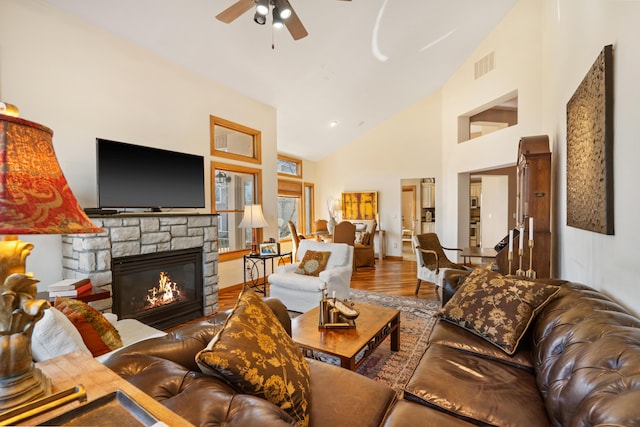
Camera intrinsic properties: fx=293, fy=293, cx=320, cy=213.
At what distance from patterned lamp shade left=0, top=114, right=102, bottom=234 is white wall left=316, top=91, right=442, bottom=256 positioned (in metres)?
7.03

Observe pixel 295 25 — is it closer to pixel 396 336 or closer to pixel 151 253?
pixel 151 253

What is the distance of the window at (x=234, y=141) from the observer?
433 cm

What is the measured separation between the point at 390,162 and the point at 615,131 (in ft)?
19.3

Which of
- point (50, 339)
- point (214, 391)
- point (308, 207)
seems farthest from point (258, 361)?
point (308, 207)

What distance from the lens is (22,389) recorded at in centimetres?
66

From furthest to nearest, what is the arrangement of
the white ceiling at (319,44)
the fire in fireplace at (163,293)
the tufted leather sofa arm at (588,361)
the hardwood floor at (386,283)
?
the hardwood floor at (386,283), the fire in fireplace at (163,293), the white ceiling at (319,44), the tufted leather sofa arm at (588,361)

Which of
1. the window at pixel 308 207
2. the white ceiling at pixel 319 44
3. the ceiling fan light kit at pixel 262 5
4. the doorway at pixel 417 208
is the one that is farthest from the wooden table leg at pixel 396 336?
the doorway at pixel 417 208

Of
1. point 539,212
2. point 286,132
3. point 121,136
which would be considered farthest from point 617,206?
point 286,132

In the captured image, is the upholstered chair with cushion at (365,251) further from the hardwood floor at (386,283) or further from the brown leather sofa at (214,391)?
the brown leather sofa at (214,391)

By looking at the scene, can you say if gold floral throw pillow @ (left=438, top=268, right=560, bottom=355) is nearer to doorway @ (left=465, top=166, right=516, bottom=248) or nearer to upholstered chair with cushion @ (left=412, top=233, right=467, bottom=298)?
upholstered chair with cushion @ (left=412, top=233, right=467, bottom=298)

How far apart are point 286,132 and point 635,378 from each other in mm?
6096

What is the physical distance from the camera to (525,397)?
1352 millimetres

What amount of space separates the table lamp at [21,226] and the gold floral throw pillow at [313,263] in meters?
3.15

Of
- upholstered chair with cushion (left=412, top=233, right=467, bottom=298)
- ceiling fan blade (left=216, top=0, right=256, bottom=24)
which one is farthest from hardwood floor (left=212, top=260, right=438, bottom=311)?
ceiling fan blade (left=216, top=0, right=256, bottom=24)
